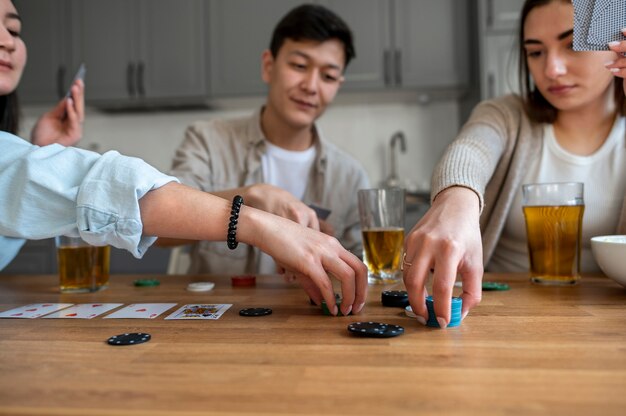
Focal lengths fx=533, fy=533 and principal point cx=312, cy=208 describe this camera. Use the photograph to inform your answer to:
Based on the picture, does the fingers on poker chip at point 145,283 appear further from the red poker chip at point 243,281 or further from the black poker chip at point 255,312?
the black poker chip at point 255,312

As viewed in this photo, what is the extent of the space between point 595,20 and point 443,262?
661 mm

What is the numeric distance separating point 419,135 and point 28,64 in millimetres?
2724

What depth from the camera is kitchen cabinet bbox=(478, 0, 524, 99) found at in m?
3.18

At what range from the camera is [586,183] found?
1.47 metres

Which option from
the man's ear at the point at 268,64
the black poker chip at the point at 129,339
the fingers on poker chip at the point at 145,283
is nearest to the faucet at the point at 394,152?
the man's ear at the point at 268,64

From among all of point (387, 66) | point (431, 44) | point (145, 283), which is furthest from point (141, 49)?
point (145, 283)

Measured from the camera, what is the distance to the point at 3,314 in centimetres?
90

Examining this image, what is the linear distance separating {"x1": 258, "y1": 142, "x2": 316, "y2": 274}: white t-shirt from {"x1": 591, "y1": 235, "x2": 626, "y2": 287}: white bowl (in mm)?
1219

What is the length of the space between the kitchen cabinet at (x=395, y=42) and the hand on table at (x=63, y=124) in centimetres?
185

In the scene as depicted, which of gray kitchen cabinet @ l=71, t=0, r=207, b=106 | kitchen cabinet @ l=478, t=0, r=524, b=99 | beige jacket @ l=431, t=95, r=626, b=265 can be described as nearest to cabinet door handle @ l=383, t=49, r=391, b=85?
kitchen cabinet @ l=478, t=0, r=524, b=99

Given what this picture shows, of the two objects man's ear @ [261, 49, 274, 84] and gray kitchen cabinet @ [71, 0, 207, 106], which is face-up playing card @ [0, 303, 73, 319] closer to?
man's ear @ [261, 49, 274, 84]

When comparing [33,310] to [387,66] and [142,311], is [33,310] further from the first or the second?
[387,66]

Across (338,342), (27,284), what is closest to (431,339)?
(338,342)

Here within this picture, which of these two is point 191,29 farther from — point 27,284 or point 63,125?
point 27,284
